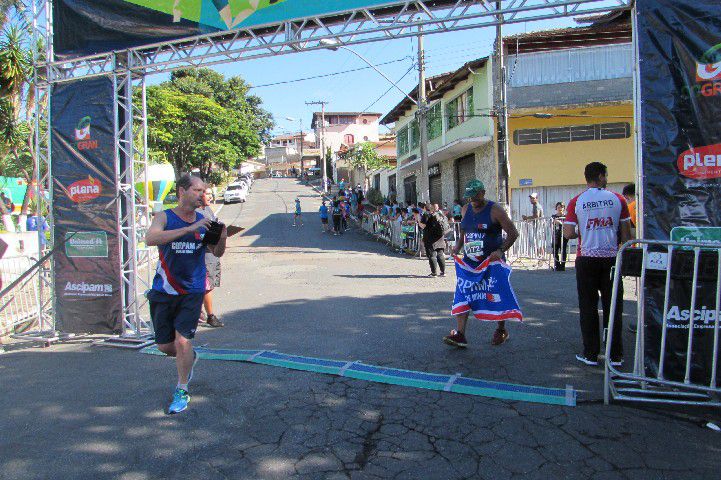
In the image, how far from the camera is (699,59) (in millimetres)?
4098

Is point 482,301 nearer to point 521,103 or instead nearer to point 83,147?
point 83,147

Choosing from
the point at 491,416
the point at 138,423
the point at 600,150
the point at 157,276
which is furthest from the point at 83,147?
the point at 600,150

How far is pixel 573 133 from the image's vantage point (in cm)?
1938

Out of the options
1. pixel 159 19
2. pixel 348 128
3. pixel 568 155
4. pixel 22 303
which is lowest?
pixel 22 303

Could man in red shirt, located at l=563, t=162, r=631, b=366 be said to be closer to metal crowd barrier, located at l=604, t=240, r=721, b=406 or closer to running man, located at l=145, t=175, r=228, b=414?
metal crowd barrier, located at l=604, t=240, r=721, b=406

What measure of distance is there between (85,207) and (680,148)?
252 inches

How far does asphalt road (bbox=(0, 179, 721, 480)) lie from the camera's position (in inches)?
125

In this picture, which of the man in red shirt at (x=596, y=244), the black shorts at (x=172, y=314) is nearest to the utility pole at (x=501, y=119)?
the man in red shirt at (x=596, y=244)

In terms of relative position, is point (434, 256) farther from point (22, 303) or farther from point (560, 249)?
point (22, 303)

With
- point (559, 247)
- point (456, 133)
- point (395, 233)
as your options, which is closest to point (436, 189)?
point (456, 133)

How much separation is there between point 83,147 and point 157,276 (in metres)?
3.28

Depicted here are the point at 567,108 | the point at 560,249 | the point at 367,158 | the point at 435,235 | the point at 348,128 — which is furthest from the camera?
the point at 348,128

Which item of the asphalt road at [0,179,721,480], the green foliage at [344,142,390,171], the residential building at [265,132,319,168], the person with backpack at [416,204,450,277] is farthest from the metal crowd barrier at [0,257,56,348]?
the residential building at [265,132,319,168]

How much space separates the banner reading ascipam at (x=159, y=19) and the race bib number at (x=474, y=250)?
328 cm
